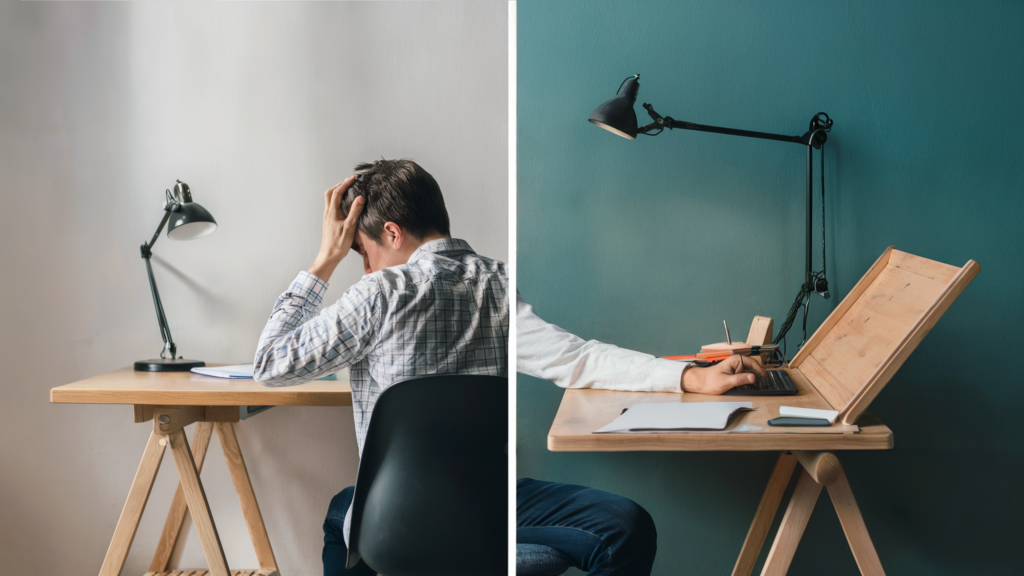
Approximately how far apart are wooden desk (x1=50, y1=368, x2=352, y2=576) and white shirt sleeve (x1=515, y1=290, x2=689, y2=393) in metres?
0.66

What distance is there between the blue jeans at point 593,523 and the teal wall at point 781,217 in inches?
0.4

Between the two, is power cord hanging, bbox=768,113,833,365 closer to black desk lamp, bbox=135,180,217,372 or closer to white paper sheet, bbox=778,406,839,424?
white paper sheet, bbox=778,406,839,424

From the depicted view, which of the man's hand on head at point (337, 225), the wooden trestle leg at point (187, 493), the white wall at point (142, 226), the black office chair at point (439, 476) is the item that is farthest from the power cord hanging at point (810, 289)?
the wooden trestle leg at point (187, 493)

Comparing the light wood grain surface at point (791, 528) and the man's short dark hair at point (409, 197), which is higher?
the man's short dark hair at point (409, 197)

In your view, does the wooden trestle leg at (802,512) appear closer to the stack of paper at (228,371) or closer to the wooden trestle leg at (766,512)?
the wooden trestle leg at (766,512)

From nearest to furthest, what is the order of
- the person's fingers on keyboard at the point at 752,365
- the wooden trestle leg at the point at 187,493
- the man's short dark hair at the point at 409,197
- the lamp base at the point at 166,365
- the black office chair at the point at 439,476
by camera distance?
the person's fingers on keyboard at the point at 752,365 → the black office chair at the point at 439,476 → the man's short dark hair at the point at 409,197 → the wooden trestle leg at the point at 187,493 → the lamp base at the point at 166,365

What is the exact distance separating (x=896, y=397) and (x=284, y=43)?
129 cm

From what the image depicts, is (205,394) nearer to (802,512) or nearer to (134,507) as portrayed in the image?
(134,507)

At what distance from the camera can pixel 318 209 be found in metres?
1.22

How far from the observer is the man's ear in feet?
2.42

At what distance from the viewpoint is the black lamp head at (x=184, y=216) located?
114cm

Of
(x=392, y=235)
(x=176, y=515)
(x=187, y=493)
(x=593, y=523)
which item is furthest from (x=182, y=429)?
(x=593, y=523)

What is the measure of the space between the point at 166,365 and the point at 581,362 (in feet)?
3.70

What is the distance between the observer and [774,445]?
350 mm
